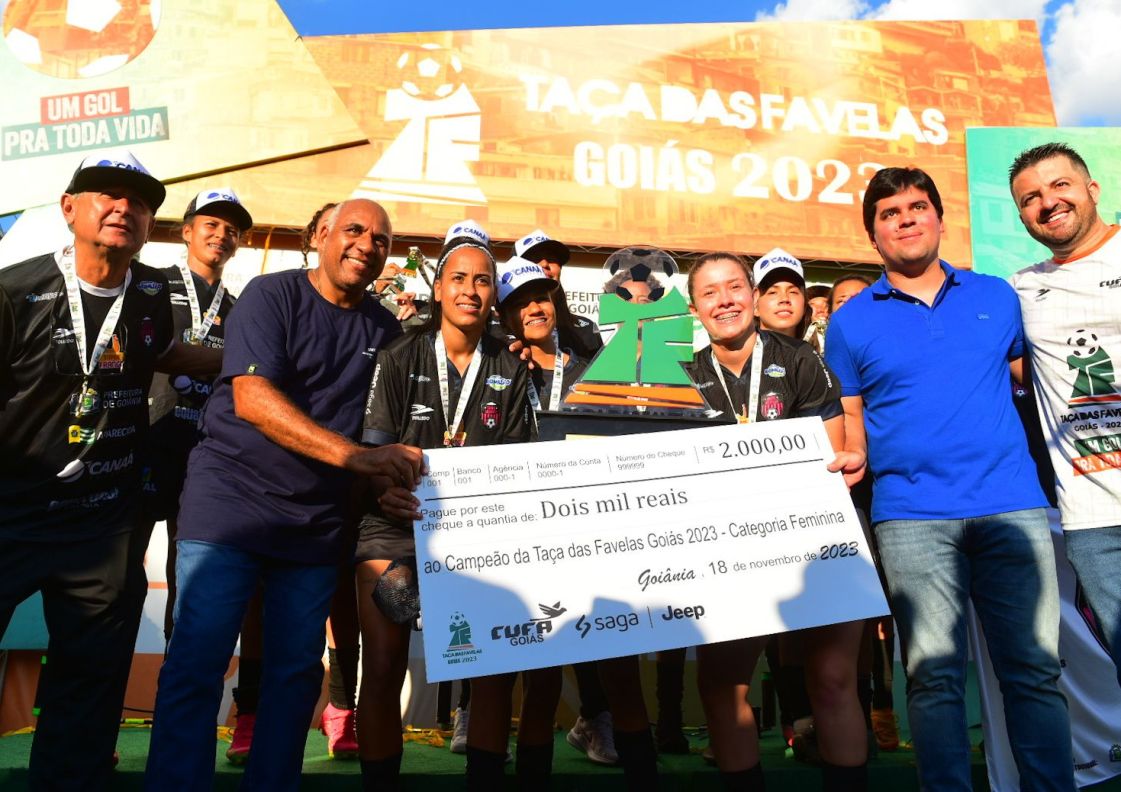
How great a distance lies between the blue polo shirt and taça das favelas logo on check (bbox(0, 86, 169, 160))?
7.77 m

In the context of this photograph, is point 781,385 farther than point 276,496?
Yes

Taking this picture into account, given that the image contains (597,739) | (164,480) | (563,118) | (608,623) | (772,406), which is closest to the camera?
(608,623)

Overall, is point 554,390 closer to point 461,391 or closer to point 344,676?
point 461,391

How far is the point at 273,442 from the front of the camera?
257cm

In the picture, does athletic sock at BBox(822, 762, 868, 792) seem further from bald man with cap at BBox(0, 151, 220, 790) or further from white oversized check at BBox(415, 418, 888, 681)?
bald man with cap at BBox(0, 151, 220, 790)

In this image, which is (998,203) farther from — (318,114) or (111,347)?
(111,347)

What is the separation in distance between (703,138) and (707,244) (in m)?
1.27

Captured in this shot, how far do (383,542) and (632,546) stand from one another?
813mm

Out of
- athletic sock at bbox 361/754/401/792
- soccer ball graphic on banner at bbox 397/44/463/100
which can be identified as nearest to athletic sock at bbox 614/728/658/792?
athletic sock at bbox 361/754/401/792

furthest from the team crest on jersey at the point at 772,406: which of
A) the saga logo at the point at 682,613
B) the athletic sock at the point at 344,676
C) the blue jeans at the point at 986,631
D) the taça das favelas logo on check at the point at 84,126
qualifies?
the taça das favelas logo on check at the point at 84,126

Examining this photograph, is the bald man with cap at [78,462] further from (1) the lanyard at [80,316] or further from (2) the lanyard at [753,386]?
(2) the lanyard at [753,386]

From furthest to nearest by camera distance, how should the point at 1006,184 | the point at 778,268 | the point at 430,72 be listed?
1. the point at 1006,184
2. the point at 430,72
3. the point at 778,268

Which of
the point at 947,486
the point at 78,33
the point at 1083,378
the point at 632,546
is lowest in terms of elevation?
the point at 632,546

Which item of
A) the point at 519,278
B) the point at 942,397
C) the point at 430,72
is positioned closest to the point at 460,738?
the point at 519,278
